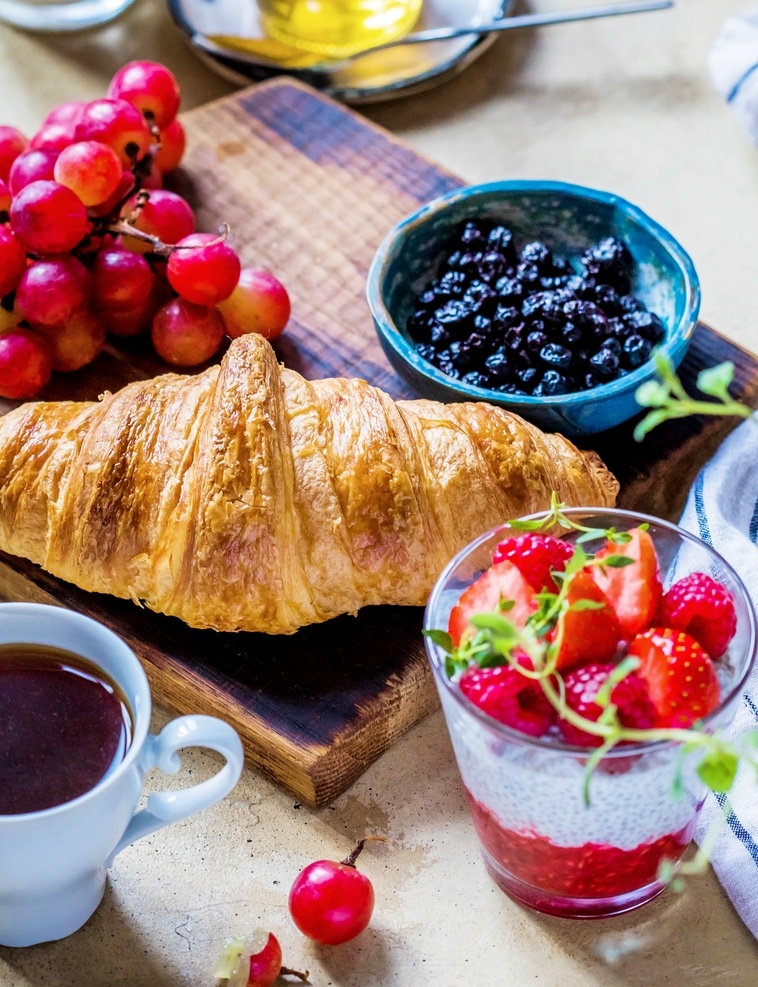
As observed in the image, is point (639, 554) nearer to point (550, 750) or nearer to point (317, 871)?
point (550, 750)

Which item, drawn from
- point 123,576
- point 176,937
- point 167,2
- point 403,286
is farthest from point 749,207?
point 176,937

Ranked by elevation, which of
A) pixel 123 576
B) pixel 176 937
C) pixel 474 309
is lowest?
pixel 176 937

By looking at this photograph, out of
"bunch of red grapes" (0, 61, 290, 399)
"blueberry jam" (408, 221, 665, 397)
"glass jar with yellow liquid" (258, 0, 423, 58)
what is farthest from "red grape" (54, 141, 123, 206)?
"glass jar with yellow liquid" (258, 0, 423, 58)

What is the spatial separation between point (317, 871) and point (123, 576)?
0.42m

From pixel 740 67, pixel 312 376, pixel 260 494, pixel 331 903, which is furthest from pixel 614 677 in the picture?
pixel 740 67

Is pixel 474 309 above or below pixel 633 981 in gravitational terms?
above

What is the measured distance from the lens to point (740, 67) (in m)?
2.27

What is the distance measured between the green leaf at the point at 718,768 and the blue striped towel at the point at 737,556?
0.75 feet

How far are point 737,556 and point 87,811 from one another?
0.85 meters

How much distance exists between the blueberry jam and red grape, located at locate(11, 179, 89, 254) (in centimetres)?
50

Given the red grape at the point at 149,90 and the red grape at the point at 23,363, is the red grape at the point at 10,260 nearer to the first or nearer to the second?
the red grape at the point at 23,363

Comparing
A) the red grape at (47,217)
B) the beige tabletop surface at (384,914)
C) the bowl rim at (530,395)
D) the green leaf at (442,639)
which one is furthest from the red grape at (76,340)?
the green leaf at (442,639)

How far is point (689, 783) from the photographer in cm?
119

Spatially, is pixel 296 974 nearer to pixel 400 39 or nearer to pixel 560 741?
pixel 560 741
